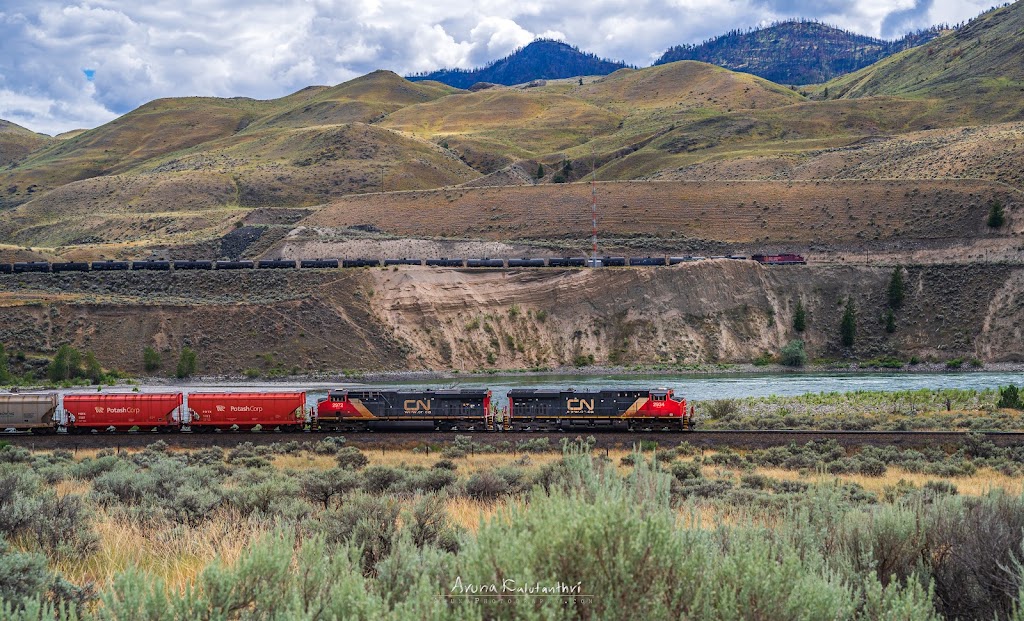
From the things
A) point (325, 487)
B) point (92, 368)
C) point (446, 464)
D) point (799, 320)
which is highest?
point (799, 320)

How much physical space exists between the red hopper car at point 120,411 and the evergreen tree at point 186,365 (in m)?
26.4

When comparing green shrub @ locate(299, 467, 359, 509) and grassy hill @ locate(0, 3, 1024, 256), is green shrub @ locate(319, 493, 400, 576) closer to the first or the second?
green shrub @ locate(299, 467, 359, 509)

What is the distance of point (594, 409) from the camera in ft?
120

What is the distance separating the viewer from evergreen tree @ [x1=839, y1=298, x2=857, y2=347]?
2918 inches

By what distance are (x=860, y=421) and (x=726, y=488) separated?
21.3 meters

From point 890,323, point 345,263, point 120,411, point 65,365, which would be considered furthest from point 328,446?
point 890,323

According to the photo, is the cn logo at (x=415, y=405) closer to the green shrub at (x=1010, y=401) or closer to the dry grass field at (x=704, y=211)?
the green shrub at (x=1010, y=401)

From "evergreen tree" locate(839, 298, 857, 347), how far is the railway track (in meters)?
42.5

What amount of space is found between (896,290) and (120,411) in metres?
64.6

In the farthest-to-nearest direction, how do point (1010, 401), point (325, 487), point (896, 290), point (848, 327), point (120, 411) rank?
point (896, 290)
point (848, 327)
point (1010, 401)
point (120, 411)
point (325, 487)

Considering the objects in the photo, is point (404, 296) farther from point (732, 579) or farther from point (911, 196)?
point (732, 579)

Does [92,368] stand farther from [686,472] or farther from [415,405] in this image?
[686,472]

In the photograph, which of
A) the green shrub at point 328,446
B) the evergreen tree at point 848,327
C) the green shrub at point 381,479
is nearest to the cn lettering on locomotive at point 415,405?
the green shrub at point 328,446

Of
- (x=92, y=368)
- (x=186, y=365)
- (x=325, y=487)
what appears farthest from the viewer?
(x=186, y=365)
